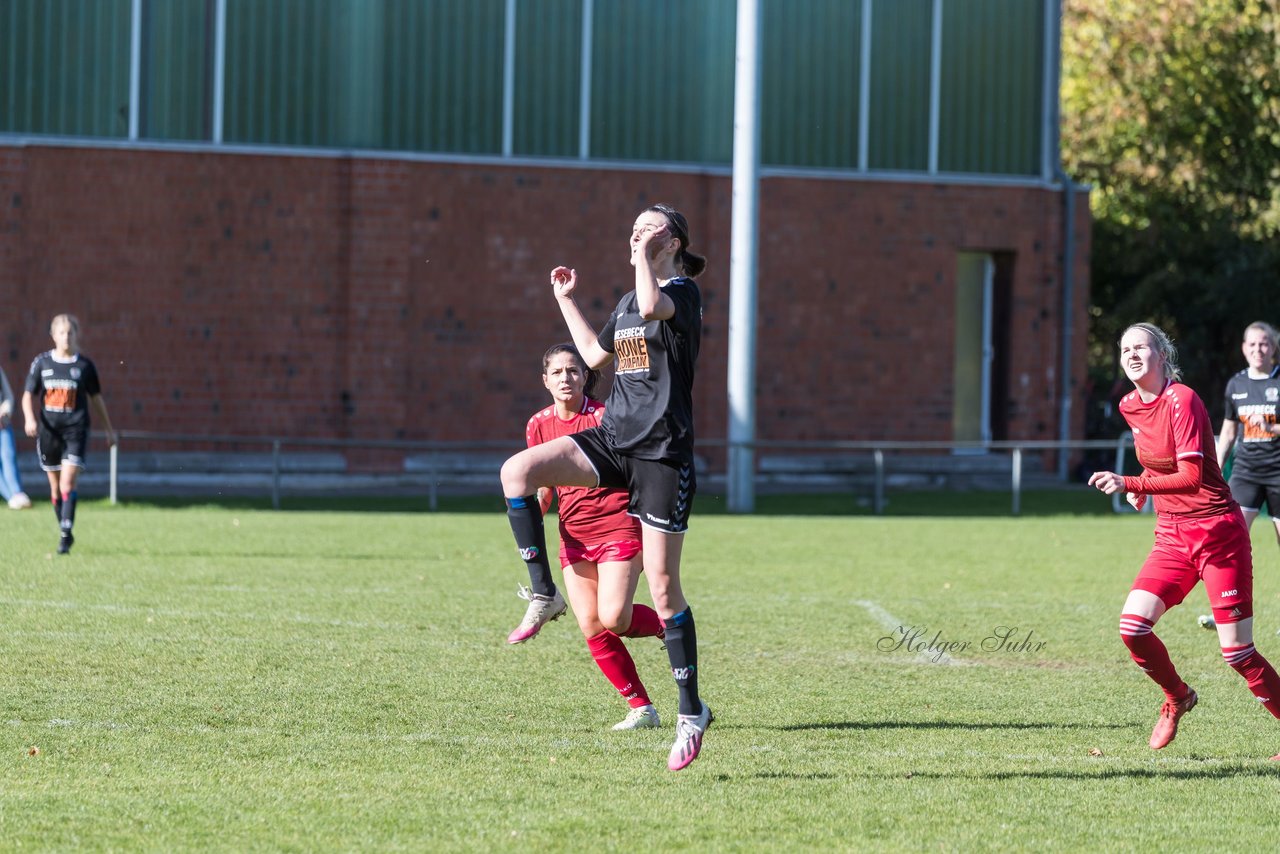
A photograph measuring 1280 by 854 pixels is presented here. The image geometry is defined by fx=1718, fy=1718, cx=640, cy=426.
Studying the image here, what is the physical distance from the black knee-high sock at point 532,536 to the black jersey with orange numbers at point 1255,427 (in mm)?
6347

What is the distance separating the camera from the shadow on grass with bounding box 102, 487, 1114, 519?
21.6 metres

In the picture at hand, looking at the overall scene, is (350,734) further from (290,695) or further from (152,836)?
(152,836)

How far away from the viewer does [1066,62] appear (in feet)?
117

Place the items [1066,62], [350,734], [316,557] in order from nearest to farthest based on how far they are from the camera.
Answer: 1. [350,734]
2. [316,557]
3. [1066,62]

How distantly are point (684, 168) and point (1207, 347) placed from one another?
12560 millimetres

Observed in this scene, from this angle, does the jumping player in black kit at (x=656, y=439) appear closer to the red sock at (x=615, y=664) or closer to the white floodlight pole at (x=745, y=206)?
the red sock at (x=615, y=664)

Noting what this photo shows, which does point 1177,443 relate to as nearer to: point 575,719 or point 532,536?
point 532,536

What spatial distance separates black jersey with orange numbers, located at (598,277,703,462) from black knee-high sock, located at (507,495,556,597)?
0.59 meters

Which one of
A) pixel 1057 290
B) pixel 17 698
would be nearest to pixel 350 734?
pixel 17 698

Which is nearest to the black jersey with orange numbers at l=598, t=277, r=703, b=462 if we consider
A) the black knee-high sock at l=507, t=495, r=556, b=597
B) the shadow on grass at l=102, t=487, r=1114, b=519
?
the black knee-high sock at l=507, t=495, r=556, b=597

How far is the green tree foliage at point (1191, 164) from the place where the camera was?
3178 cm

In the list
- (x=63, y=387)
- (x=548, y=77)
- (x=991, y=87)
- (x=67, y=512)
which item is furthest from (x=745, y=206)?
(x=67, y=512)

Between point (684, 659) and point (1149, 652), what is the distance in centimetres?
185

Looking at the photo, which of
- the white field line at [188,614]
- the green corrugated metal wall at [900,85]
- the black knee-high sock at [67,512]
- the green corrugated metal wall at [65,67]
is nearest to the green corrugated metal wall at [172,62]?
the green corrugated metal wall at [65,67]
